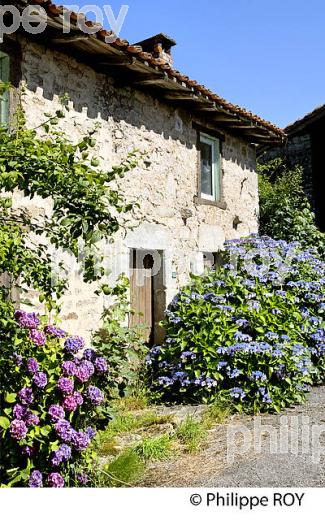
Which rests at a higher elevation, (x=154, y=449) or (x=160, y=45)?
(x=160, y=45)

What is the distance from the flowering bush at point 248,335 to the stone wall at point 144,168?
78cm

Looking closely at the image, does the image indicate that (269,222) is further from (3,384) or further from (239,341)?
(3,384)

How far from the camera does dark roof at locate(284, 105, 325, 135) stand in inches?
450

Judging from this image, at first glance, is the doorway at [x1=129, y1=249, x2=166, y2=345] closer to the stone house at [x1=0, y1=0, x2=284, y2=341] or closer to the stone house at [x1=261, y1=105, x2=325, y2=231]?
the stone house at [x1=0, y1=0, x2=284, y2=341]

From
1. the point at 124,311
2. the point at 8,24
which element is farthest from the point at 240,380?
the point at 8,24

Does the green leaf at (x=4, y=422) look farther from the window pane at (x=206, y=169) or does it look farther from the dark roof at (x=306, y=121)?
the dark roof at (x=306, y=121)

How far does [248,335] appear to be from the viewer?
6023 millimetres

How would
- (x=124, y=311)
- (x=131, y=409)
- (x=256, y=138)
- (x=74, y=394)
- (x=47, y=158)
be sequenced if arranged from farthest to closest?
(x=256, y=138), (x=131, y=409), (x=124, y=311), (x=74, y=394), (x=47, y=158)

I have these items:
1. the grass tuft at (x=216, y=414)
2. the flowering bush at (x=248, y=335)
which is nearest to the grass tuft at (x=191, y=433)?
the grass tuft at (x=216, y=414)

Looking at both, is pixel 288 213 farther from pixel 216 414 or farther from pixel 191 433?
pixel 191 433

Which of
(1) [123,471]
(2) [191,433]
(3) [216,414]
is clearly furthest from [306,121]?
(1) [123,471]

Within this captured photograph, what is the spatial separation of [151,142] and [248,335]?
2837 millimetres
